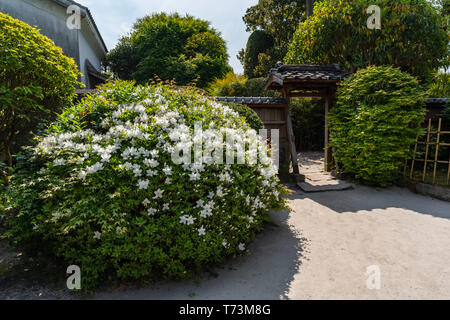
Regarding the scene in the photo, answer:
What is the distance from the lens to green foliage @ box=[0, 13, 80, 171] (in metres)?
3.64

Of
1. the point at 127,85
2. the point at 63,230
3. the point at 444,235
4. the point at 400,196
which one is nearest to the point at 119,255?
the point at 63,230

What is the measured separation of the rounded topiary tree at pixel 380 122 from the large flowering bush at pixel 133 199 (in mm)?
4530

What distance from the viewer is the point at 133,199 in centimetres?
255

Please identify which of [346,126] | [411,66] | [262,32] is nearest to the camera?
[346,126]

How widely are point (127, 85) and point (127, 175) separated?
1.80 metres

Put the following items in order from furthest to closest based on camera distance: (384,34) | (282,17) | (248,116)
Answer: (282,17), (384,34), (248,116)

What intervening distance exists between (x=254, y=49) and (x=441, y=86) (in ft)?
38.5

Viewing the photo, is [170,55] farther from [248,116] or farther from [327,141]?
[248,116]

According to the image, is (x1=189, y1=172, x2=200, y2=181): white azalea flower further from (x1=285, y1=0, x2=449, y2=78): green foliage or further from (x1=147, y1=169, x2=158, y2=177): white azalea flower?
(x1=285, y1=0, x2=449, y2=78): green foliage

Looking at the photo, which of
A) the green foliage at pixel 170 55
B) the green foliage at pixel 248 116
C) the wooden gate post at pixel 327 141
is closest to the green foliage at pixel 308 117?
the wooden gate post at pixel 327 141

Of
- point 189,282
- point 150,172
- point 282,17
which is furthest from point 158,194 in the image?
point 282,17

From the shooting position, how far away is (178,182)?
2.67 metres

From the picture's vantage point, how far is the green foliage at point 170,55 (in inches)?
755

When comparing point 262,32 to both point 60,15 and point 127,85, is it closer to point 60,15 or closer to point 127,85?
point 60,15
